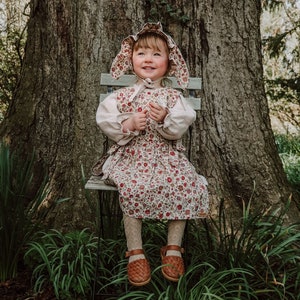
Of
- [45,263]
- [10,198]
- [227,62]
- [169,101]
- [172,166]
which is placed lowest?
[45,263]

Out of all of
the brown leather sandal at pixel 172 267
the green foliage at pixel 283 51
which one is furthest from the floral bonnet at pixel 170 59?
the green foliage at pixel 283 51

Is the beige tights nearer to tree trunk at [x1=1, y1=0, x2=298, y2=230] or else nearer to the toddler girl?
the toddler girl

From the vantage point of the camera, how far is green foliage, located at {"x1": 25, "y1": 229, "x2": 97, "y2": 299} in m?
2.67

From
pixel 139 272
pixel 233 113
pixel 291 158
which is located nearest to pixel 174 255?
pixel 139 272

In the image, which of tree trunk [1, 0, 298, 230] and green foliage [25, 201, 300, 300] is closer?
green foliage [25, 201, 300, 300]

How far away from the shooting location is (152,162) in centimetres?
253

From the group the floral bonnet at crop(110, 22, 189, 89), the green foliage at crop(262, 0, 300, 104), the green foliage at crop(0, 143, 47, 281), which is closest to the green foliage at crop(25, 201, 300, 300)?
the green foliage at crop(0, 143, 47, 281)

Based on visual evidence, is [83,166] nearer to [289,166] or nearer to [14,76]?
[289,166]

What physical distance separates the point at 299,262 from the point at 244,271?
1.65ft

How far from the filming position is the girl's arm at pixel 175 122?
2525mm

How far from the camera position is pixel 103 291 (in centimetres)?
275

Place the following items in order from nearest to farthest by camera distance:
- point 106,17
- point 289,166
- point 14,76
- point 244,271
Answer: point 244,271 < point 106,17 < point 289,166 < point 14,76

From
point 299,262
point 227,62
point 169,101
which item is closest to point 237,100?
point 227,62

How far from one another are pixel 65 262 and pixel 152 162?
35.0 inches
